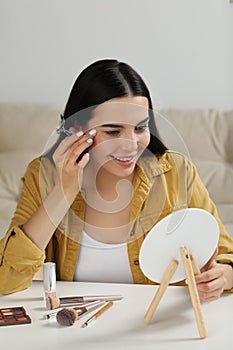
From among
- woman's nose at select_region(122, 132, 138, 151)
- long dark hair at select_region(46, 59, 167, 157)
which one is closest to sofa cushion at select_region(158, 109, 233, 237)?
long dark hair at select_region(46, 59, 167, 157)

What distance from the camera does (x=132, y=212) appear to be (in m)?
1.52

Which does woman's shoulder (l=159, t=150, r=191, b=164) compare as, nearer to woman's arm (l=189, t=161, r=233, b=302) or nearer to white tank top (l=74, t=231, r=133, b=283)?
woman's arm (l=189, t=161, r=233, b=302)

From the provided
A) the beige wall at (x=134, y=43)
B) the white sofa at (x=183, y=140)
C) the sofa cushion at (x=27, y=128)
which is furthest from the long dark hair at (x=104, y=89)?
the beige wall at (x=134, y=43)

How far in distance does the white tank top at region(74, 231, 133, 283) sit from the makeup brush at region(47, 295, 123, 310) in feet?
0.48

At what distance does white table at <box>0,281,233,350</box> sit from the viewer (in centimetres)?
113

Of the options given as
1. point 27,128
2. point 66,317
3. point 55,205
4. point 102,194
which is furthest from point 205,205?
point 27,128

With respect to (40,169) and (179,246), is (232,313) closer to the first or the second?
(179,246)

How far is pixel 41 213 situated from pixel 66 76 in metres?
1.62

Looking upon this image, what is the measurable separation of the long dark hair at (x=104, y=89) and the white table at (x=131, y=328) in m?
0.31

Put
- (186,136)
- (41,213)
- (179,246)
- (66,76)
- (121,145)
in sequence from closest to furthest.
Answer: (179,246)
(121,145)
(41,213)
(186,136)
(66,76)

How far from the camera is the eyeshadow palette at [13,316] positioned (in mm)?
1230

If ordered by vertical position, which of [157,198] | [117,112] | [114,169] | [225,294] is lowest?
[225,294]

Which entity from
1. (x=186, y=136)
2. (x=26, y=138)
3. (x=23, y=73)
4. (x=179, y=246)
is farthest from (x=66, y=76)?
(x=179, y=246)

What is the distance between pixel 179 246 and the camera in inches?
47.6
